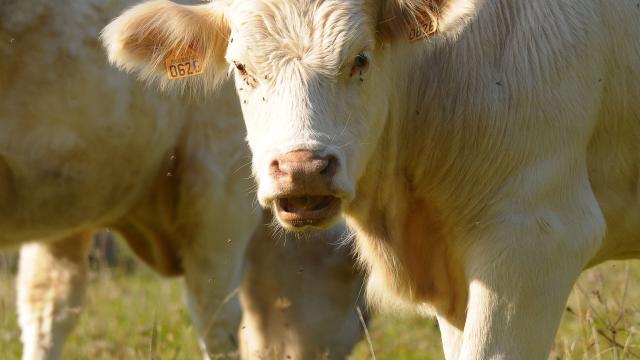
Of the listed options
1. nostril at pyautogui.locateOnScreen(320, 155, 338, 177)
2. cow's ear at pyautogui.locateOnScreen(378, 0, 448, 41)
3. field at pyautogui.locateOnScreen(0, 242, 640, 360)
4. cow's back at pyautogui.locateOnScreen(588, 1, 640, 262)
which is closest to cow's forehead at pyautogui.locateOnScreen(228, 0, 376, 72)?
cow's ear at pyautogui.locateOnScreen(378, 0, 448, 41)

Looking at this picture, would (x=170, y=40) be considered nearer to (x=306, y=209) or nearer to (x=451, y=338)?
(x=306, y=209)

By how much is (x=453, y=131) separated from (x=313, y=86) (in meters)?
0.60

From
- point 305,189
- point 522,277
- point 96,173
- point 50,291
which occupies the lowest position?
point 50,291

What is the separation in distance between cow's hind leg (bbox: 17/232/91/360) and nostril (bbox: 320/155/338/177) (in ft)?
10.9

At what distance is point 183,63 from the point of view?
5.15 m

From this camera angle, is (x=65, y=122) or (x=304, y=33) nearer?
(x=304, y=33)

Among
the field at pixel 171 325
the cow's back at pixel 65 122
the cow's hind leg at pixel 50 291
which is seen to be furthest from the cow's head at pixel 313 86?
→ the cow's hind leg at pixel 50 291

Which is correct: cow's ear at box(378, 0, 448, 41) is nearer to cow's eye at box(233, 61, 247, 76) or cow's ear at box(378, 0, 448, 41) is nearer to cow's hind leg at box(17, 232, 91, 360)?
cow's eye at box(233, 61, 247, 76)

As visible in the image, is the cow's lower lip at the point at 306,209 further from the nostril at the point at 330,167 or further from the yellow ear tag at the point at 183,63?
the yellow ear tag at the point at 183,63

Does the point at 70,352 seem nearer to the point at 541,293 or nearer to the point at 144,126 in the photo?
the point at 144,126

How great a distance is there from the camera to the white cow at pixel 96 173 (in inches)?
237

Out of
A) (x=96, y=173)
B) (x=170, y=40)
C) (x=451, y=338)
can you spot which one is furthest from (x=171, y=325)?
(x=170, y=40)

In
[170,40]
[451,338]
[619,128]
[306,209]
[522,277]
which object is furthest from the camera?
[451,338]

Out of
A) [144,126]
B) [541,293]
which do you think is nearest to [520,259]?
[541,293]
